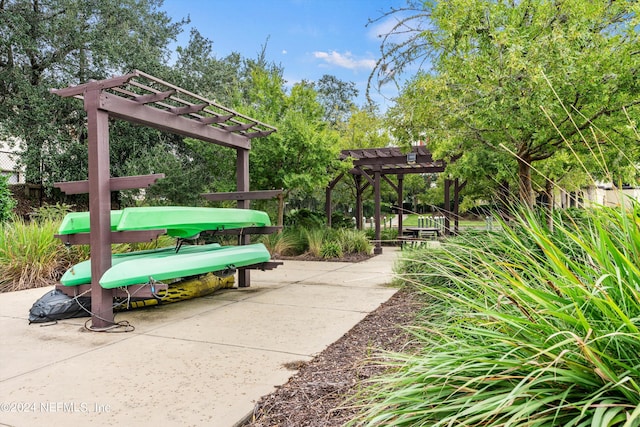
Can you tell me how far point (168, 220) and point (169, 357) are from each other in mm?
1676

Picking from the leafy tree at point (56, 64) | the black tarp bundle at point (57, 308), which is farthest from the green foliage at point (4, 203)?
the black tarp bundle at point (57, 308)

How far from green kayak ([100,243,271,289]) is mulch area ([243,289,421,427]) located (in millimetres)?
1941

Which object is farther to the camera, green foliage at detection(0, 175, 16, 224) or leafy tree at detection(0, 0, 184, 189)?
leafy tree at detection(0, 0, 184, 189)

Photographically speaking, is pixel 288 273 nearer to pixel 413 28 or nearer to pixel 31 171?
pixel 413 28

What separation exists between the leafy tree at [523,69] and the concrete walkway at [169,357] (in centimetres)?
247

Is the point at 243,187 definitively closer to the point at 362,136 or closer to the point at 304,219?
the point at 304,219

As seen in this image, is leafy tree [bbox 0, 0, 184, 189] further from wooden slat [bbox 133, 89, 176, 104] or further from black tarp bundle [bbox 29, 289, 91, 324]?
wooden slat [bbox 133, 89, 176, 104]

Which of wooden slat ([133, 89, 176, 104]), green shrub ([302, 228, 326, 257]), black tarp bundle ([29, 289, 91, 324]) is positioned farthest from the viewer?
green shrub ([302, 228, 326, 257])

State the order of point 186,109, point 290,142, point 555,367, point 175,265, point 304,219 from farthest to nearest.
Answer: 1. point 304,219
2. point 290,142
3. point 186,109
4. point 175,265
5. point 555,367

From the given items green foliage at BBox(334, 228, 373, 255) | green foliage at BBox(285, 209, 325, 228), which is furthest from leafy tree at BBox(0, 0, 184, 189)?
green foliage at BBox(334, 228, 373, 255)

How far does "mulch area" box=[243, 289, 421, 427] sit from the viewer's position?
211cm

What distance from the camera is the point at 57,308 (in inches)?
168

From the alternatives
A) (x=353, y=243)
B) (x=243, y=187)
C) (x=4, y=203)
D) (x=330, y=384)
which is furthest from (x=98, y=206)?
(x=353, y=243)

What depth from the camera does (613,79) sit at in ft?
12.7
